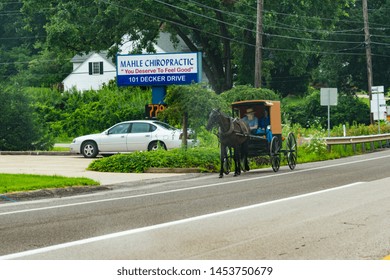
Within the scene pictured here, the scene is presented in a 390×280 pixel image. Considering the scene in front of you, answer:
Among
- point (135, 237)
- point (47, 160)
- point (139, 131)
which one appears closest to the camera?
point (135, 237)

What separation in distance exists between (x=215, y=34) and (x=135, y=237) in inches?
1872

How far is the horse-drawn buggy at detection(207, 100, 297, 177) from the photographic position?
76.4 feet

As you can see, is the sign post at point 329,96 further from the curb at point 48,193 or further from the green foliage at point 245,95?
the curb at point 48,193

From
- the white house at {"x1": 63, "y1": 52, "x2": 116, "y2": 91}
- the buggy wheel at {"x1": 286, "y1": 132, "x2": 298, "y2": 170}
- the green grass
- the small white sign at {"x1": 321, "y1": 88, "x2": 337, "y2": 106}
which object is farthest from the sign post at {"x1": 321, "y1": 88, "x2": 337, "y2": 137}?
the white house at {"x1": 63, "y1": 52, "x2": 116, "y2": 91}

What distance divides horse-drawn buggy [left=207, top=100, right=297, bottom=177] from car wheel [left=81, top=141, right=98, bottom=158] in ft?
30.8

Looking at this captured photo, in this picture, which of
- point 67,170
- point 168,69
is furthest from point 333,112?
point 67,170

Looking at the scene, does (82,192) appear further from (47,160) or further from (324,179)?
(47,160)

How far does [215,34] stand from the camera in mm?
57906

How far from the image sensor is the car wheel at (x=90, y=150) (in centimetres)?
3453

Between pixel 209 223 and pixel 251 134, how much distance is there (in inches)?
514

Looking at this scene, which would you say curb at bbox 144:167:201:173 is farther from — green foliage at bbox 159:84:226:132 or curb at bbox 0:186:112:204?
curb at bbox 0:186:112:204

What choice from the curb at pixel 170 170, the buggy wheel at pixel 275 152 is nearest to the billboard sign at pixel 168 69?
the buggy wheel at pixel 275 152

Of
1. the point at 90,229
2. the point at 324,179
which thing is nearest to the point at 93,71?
the point at 324,179

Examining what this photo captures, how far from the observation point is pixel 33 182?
764 inches
